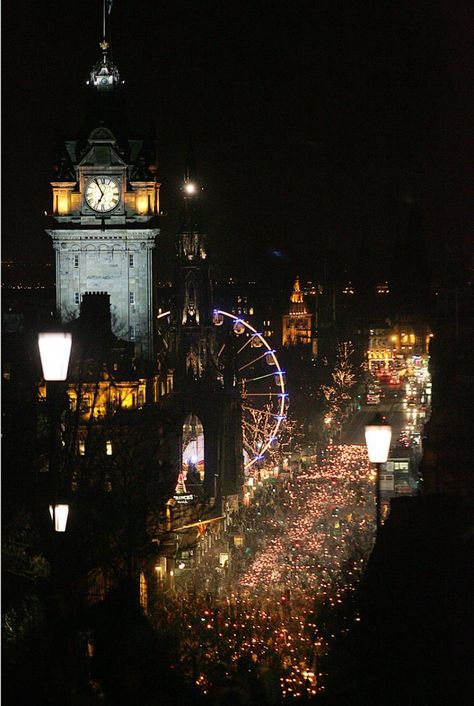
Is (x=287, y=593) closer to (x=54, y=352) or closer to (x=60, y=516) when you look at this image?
(x=60, y=516)

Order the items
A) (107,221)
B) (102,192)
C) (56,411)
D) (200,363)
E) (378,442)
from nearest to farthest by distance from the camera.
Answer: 1. (56,411)
2. (378,442)
3. (107,221)
4. (102,192)
5. (200,363)

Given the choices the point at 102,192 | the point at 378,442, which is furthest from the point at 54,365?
the point at 102,192

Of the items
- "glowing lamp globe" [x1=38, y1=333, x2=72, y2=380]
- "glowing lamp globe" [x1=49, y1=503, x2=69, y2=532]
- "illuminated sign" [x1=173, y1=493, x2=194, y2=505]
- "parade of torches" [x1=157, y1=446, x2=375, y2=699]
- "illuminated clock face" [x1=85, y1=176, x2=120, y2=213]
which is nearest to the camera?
"glowing lamp globe" [x1=38, y1=333, x2=72, y2=380]

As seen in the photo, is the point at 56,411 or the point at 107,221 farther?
the point at 107,221

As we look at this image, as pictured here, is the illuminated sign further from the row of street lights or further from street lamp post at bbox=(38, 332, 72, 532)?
street lamp post at bbox=(38, 332, 72, 532)

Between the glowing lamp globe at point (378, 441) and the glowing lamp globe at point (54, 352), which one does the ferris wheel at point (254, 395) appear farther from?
the glowing lamp globe at point (54, 352)

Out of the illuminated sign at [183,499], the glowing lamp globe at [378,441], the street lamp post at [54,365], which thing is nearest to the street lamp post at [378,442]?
the glowing lamp globe at [378,441]

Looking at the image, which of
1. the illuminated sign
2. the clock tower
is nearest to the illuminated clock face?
the clock tower

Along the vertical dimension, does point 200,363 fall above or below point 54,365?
above
